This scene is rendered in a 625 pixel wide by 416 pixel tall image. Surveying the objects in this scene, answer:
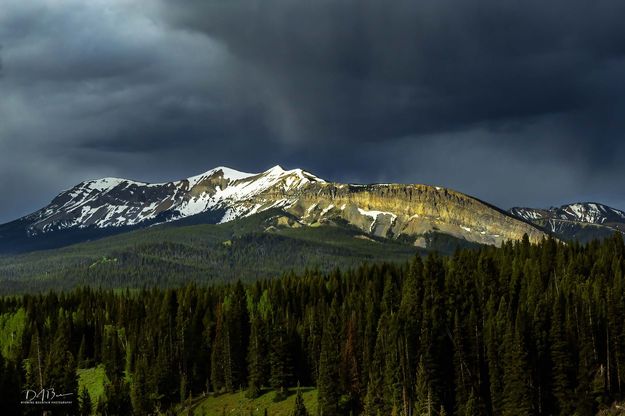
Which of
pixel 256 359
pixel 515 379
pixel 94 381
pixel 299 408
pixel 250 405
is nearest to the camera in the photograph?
pixel 515 379

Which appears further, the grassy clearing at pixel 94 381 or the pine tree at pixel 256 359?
the grassy clearing at pixel 94 381

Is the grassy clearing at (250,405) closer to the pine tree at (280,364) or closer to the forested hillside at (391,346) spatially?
the pine tree at (280,364)

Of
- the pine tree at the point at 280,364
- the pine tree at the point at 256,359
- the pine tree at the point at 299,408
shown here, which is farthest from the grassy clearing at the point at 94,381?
the pine tree at the point at 299,408

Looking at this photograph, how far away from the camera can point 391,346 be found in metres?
134

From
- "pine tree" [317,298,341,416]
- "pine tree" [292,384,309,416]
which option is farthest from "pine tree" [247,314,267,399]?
"pine tree" [292,384,309,416]

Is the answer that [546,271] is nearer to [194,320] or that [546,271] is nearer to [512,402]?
[512,402]

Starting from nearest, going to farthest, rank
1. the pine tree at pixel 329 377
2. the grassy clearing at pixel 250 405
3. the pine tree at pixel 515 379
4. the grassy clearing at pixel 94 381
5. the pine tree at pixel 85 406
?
1. the pine tree at pixel 515 379
2. the pine tree at pixel 329 377
3. the pine tree at pixel 85 406
4. the grassy clearing at pixel 250 405
5. the grassy clearing at pixel 94 381

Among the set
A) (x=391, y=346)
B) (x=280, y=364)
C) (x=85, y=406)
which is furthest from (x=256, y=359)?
(x=391, y=346)

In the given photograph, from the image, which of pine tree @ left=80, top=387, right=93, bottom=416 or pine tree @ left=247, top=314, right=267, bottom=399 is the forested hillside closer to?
pine tree @ left=247, top=314, right=267, bottom=399

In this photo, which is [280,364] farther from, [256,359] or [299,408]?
[299,408]

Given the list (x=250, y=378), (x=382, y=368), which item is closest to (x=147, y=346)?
(x=250, y=378)

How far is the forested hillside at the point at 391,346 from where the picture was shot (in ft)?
429

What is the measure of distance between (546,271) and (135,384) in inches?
3694

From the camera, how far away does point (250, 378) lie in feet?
522
